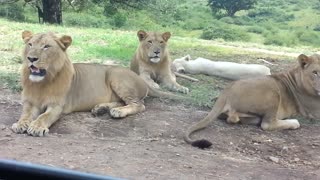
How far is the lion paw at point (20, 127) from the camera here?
450 cm

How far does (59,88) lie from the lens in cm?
497

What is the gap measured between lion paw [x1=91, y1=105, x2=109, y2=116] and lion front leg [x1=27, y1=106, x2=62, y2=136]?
1.27ft

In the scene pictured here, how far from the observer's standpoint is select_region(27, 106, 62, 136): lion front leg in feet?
14.7

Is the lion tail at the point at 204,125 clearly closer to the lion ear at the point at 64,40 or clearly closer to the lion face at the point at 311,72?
the lion face at the point at 311,72

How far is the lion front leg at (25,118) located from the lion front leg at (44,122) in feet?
0.17

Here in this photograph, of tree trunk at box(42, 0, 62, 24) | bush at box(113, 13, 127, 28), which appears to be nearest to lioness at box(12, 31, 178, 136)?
tree trunk at box(42, 0, 62, 24)

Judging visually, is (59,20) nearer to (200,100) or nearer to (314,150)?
(200,100)

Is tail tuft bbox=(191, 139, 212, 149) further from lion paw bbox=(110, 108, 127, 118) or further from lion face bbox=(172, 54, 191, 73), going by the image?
lion face bbox=(172, 54, 191, 73)

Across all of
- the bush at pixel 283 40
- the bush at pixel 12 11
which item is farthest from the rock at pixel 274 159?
the bush at pixel 12 11

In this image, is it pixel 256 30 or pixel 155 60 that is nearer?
pixel 155 60

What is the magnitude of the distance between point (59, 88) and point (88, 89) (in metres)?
0.43

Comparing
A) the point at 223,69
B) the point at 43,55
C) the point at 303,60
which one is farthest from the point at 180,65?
the point at 43,55

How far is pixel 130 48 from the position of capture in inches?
380

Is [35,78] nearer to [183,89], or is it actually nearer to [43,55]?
[43,55]
